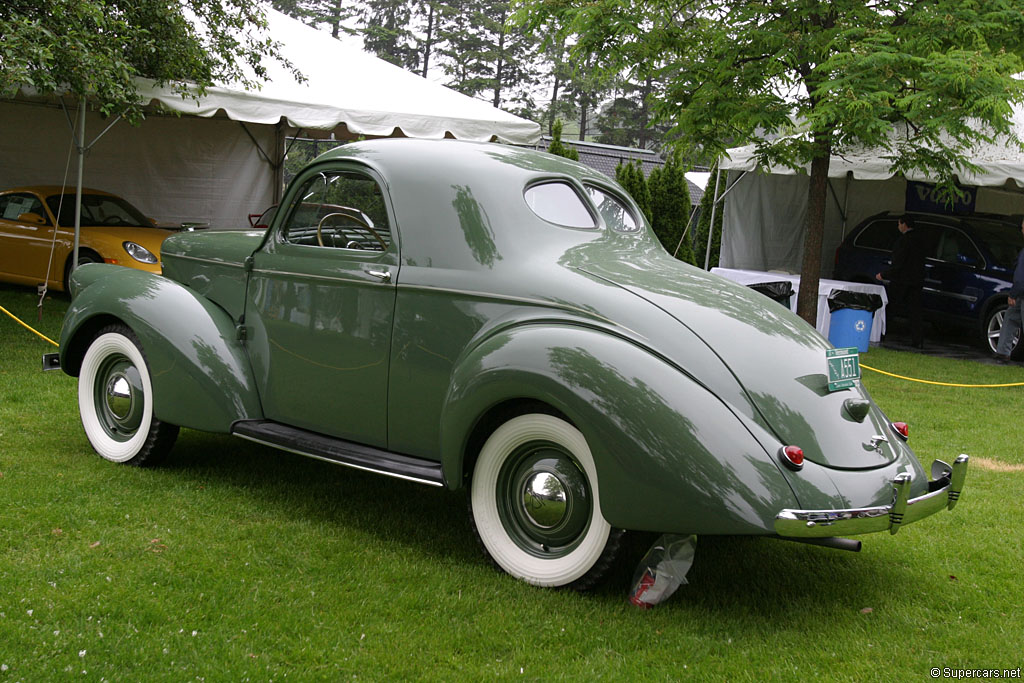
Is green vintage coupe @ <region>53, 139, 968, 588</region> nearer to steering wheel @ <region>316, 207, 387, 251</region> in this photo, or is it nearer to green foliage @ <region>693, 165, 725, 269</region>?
steering wheel @ <region>316, 207, 387, 251</region>

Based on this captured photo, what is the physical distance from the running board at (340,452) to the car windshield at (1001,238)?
11.0 m

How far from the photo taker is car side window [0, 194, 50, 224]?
40.9 feet

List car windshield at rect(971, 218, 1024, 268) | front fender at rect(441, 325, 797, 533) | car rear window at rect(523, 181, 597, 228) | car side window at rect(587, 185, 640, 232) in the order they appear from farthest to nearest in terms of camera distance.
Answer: car windshield at rect(971, 218, 1024, 268) → car side window at rect(587, 185, 640, 232) → car rear window at rect(523, 181, 597, 228) → front fender at rect(441, 325, 797, 533)

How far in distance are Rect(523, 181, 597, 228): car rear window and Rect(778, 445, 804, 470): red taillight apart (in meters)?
1.67

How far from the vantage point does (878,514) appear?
3.61 m

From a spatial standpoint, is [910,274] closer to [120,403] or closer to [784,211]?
[784,211]

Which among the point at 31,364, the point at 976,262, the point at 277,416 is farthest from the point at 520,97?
the point at 277,416

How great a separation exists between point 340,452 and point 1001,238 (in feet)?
38.3

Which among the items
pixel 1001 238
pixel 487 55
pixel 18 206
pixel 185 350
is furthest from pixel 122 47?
pixel 487 55

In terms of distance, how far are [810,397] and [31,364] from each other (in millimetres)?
6850

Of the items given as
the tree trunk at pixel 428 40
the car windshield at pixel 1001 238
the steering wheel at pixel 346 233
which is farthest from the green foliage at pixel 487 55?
the steering wheel at pixel 346 233

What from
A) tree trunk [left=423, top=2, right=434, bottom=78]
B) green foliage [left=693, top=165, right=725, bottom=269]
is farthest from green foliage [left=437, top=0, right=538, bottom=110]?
green foliage [left=693, top=165, right=725, bottom=269]

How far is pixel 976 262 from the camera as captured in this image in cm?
1308

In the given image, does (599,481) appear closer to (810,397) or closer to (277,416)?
(810,397)
